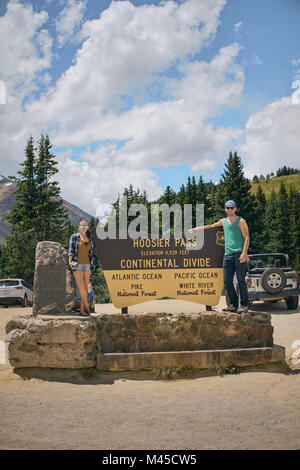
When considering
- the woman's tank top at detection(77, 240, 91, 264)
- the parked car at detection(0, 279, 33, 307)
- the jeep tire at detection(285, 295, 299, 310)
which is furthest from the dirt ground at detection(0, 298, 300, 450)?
the parked car at detection(0, 279, 33, 307)

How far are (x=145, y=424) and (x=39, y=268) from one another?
12.3 feet

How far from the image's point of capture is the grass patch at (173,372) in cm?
666

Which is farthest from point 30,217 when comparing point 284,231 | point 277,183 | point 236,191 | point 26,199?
point 277,183

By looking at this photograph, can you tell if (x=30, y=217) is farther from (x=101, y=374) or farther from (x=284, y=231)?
(x=284, y=231)

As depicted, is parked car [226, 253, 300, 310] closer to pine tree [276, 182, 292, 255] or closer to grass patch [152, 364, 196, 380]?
grass patch [152, 364, 196, 380]

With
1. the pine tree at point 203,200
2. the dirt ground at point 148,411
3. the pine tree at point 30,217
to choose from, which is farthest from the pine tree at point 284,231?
the dirt ground at point 148,411

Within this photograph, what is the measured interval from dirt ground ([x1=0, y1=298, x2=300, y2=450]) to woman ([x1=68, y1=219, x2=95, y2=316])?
1.36 m

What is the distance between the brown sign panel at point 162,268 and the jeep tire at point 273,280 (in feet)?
19.0

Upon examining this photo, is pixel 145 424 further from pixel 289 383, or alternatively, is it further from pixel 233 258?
pixel 233 258

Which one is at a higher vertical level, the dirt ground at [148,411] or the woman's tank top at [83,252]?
the woman's tank top at [83,252]

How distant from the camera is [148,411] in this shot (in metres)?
5.24

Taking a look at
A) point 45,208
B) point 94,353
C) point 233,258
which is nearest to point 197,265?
point 233,258

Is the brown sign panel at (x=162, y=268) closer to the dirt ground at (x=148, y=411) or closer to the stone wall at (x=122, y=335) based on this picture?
the stone wall at (x=122, y=335)

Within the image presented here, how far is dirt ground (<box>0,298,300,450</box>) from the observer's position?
4.21 metres
